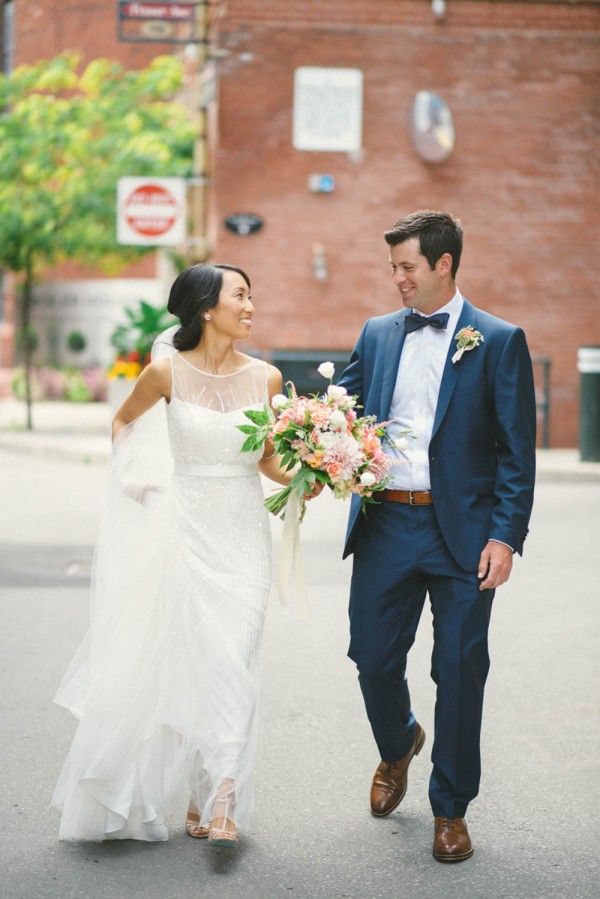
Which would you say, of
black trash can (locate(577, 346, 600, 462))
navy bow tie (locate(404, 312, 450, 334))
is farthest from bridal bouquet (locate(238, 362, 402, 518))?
black trash can (locate(577, 346, 600, 462))

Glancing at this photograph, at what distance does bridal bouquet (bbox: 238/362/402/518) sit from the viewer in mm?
4473

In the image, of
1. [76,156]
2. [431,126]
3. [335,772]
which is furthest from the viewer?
[76,156]

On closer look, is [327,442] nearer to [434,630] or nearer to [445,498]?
[445,498]

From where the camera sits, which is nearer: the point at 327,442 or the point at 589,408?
the point at 327,442

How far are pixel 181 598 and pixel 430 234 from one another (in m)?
1.44

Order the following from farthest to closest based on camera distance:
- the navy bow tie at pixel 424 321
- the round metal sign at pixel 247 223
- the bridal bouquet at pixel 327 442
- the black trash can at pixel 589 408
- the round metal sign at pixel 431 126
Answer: the round metal sign at pixel 247 223 → the round metal sign at pixel 431 126 → the black trash can at pixel 589 408 → the navy bow tie at pixel 424 321 → the bridal bouquet at pixel 327 442

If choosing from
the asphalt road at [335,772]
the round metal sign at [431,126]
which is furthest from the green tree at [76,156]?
the asphalt road at [335,772]

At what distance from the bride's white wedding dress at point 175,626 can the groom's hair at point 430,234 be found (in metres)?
0.70

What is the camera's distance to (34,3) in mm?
35375

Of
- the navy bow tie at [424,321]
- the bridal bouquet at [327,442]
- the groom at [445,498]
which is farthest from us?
the navy bow tie at [424,321]

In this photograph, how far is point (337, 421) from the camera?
177 inches

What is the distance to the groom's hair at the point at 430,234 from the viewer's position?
461cm

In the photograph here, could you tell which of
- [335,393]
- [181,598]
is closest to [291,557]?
[181,598]

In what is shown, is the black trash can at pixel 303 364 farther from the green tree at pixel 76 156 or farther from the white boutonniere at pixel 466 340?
the white boutonniere at pixel 466 340
